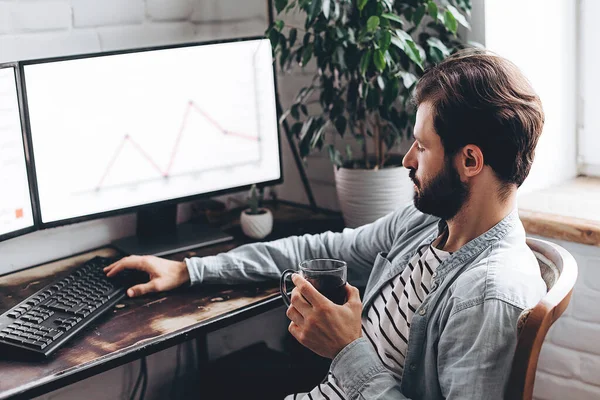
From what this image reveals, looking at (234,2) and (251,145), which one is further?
(234,2)

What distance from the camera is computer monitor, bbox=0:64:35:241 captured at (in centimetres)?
153

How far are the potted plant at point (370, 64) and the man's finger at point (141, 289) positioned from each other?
0.56 m

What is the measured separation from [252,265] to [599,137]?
40.8 inches

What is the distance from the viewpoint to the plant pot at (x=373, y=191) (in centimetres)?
185

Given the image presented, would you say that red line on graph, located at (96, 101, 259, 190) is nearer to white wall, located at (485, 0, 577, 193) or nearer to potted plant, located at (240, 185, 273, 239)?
potted plant, located at (240, 185, 273, 239)

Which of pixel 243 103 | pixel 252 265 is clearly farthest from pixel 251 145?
pixel 252 265

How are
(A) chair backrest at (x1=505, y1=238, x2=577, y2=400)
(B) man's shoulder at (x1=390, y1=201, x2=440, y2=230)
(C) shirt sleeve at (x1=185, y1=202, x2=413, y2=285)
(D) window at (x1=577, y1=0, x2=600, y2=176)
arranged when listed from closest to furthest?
(A) chair backrest at (x1=505, y1=238, x2=577, y2=400) < (B) man's shoulder at (x1=390, y1=201, x2=440, y2=230) < (C) shirt sleeve at (x1=185, y1=202, x2=413, y2=285) < (D) window at (x1=577, y1=0, x2=600, y2=176)

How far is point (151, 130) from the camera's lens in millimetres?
1727

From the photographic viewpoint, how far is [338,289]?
1243 millimetres

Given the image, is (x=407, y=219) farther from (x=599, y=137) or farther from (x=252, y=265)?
(x=599, y=137)

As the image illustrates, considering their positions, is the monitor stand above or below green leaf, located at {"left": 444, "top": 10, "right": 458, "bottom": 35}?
below

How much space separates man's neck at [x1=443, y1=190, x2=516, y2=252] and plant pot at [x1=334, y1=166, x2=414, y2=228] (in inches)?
22.8

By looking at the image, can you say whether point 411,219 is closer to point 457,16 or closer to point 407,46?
point 407,46

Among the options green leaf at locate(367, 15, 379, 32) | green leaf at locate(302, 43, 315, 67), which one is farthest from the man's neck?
green leaf at locate(302, 43, 315, 67)
